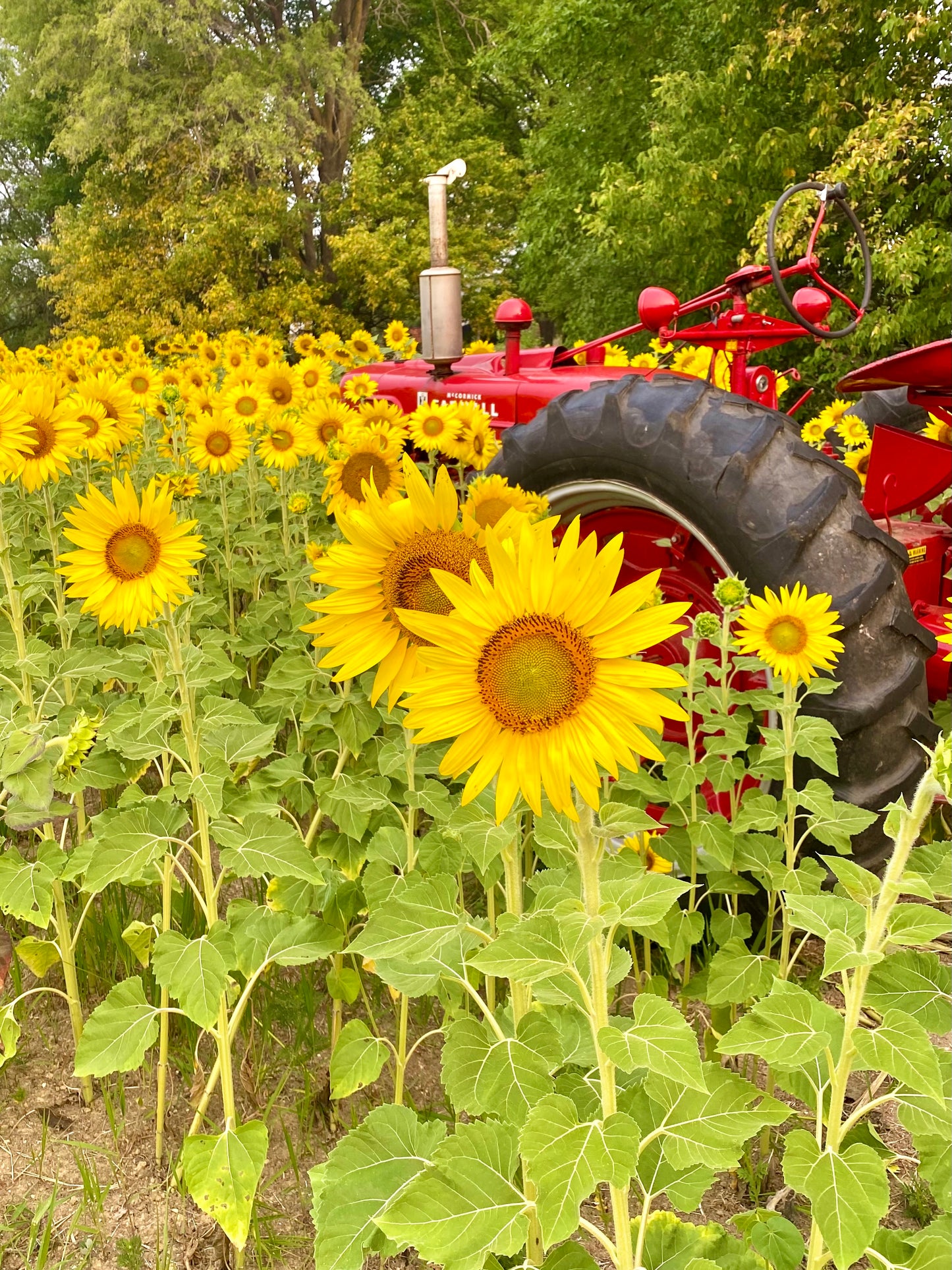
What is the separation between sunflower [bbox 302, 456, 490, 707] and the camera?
1.28m

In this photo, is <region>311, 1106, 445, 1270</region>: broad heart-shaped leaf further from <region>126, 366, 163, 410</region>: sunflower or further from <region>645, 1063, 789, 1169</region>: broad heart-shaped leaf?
<region>126, 366, 163, 410</region>: sunflower

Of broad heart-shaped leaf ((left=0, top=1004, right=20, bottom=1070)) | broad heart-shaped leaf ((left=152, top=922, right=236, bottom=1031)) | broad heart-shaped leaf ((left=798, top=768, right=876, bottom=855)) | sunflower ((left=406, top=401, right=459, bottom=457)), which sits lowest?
broad heart-shaped leaf ((left=0, top=1004, right=20, bottom=1070))

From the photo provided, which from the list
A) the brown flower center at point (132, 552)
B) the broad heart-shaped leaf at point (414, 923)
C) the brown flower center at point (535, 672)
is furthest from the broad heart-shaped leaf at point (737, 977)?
Result: the brown flower center at point (132, 552)

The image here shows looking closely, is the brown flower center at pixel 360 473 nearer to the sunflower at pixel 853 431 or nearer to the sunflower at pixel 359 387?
the sunflower at pixel 359 387

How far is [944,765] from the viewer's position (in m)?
0.98

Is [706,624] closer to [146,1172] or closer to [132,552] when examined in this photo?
[132,552]

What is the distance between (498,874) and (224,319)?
17.1 meters

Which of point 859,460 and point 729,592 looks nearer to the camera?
point 729,592

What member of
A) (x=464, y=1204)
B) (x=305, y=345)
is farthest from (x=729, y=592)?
(x=305, y=345)

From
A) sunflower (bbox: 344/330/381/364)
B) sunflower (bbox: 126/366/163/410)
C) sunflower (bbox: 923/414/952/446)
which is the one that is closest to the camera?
sunflower (bbox: 923/414/952/446)

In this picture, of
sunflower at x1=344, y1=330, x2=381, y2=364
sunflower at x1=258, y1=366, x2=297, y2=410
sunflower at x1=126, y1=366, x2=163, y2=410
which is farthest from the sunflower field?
sunflower at x1=344, y1=330, x2=381, y2=364

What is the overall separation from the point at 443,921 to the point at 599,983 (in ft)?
0.82

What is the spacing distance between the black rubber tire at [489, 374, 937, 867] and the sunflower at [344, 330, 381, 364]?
3758mm

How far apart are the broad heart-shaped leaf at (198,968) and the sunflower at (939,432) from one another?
268 centimetres
